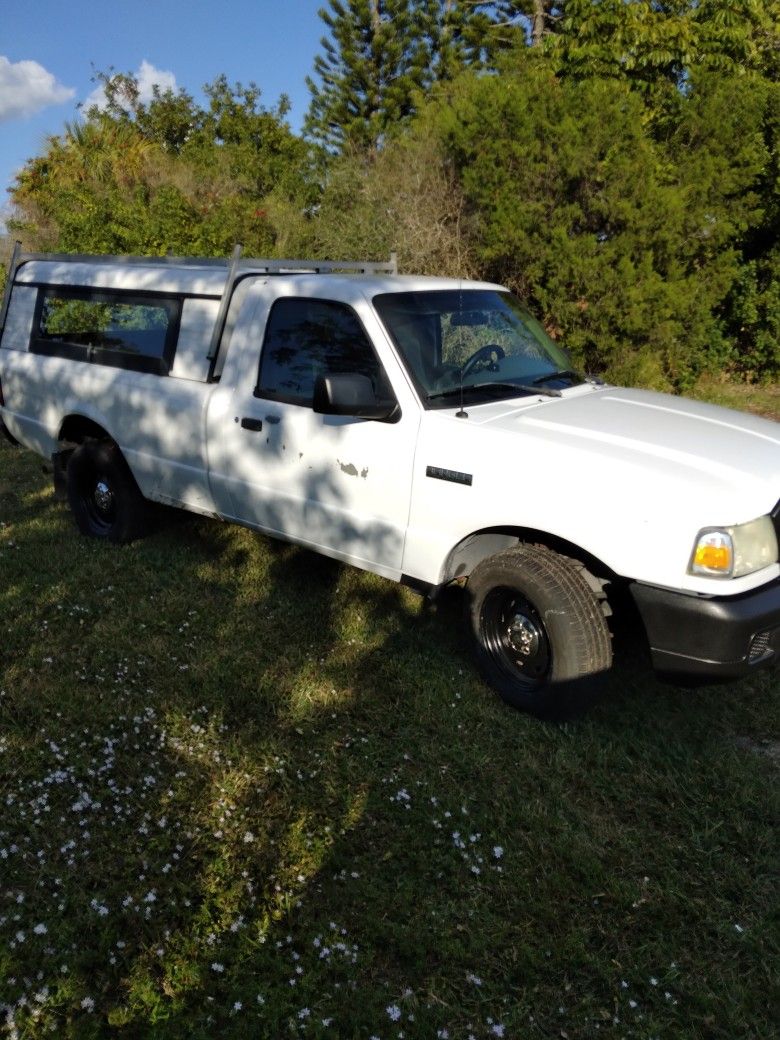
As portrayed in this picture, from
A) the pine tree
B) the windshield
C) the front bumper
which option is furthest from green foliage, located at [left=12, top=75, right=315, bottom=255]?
the front bumper

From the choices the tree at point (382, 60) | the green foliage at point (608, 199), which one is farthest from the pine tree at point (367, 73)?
the green foliage at point (608, 199)

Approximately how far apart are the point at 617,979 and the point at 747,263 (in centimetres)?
995

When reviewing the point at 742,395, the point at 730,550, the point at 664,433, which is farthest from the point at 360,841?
the point at 742,395

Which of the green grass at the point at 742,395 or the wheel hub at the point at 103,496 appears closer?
the wheel hub at the point at 103,496

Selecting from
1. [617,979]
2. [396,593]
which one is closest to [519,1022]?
[617,979]

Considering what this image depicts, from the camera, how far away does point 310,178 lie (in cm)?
1667

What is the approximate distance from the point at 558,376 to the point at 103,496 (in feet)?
10.8

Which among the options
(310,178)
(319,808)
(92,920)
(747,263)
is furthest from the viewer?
(310,178)

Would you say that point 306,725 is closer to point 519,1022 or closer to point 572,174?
point 519,1022

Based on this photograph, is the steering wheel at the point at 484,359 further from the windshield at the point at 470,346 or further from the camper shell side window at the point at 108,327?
the camper shell side window at the point at 108,327

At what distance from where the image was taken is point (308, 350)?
4082mm

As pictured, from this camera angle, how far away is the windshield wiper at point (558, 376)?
4090mm

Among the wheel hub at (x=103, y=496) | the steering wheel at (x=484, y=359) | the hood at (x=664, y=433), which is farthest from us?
the wheel hub at (x=103, y=496)

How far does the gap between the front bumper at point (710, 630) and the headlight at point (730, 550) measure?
0.11 meters
